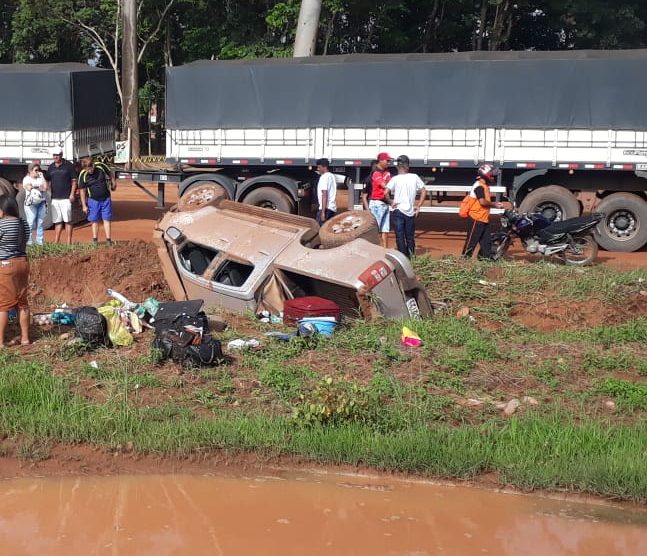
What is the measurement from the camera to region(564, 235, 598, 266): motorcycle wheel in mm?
14320

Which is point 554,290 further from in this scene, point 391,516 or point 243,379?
point 391,516

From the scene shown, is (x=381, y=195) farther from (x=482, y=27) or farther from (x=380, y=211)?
(x=482, y=27)

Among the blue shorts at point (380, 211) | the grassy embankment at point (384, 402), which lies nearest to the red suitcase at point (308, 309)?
the grassy embankment at point (384, 402)

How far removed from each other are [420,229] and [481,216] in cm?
549

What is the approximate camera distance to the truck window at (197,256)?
1134 cm

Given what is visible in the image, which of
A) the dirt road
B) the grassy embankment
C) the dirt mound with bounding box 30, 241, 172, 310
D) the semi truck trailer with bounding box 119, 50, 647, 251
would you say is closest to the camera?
the grassy embankment

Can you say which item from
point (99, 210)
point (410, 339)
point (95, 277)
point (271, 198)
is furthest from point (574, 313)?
point (271, 198)

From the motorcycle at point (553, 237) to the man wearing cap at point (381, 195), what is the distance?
167 centimetres

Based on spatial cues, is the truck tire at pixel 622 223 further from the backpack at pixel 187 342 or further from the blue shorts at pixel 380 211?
the backpack at pixel 187 342

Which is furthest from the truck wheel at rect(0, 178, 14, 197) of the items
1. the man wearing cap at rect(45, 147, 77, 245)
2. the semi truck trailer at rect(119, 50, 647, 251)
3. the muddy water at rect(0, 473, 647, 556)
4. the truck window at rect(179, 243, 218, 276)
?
the muddy water at rect(0, 473, 647, 556)

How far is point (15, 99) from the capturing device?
18.8 metres

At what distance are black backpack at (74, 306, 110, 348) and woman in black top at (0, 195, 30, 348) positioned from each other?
634mm

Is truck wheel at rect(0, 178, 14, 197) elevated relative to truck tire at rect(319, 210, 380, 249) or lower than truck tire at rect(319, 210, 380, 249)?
elevated

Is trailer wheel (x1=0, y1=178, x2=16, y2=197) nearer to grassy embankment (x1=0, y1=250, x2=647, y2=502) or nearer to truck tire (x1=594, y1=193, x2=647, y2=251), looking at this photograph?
grassy embankment (x1=0, y1=250, x2=647, y2=502)
